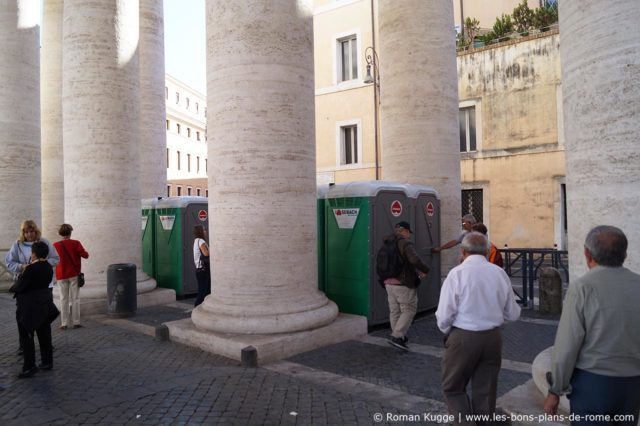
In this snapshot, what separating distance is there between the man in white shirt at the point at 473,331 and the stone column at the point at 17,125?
12611mm

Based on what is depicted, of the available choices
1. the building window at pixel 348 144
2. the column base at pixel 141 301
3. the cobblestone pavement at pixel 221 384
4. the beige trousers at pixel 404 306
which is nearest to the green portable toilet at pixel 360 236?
the cobblestone pavement at pixel 221 384

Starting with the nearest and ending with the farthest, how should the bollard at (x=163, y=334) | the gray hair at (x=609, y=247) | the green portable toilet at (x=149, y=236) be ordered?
the gray hair at (x=609, y=247) → the bollard at (x=163, y=334) → the green portable toilet at (x=149, y=236)

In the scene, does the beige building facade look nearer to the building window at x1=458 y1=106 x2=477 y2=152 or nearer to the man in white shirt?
the building window at x1=458 y1=106 x2=477 y2=152

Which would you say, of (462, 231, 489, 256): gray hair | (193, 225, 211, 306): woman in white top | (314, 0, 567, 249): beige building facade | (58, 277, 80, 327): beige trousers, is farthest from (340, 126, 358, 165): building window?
(462, 231, 489, 256): gray hair

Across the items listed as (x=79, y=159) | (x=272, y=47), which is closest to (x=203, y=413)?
(x=272, y=47)

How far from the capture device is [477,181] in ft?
68.2

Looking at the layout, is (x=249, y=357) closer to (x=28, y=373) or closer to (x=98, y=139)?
(x=28, y=373)

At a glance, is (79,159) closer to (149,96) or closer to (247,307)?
(149,96)

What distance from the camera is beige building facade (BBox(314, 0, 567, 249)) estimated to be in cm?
1889

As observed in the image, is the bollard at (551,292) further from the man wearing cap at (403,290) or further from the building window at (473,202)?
the building window at (473,202)

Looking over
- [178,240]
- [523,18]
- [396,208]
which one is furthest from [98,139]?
[523,18]

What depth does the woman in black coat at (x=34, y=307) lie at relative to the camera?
5777 mm

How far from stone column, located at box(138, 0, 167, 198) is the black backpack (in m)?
8.16

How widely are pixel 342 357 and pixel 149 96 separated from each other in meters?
9.59
